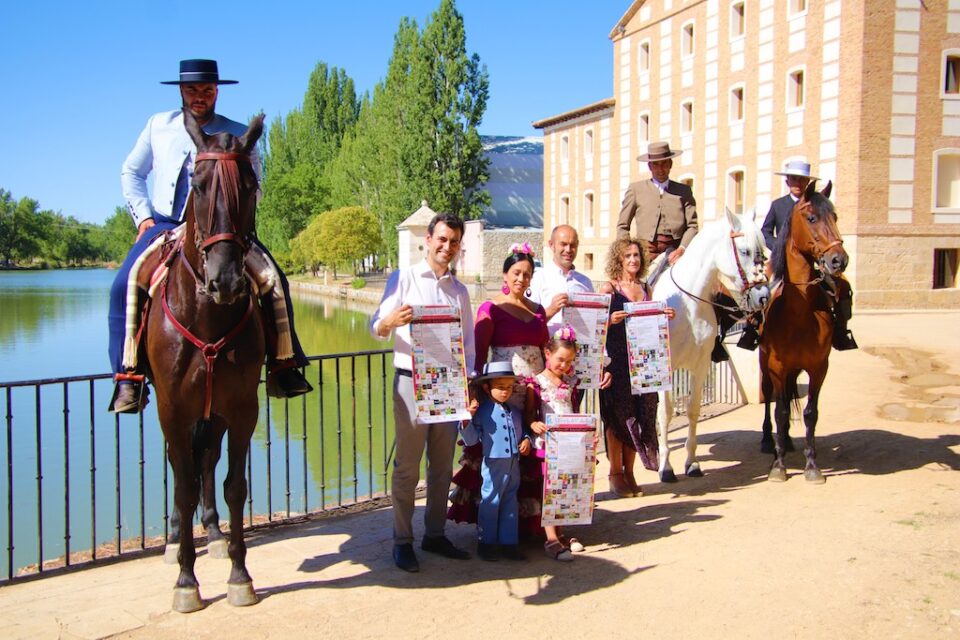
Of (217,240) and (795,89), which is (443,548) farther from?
(795,89)

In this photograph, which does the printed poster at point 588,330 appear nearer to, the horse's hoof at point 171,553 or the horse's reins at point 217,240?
the horse's reins at point 217,240

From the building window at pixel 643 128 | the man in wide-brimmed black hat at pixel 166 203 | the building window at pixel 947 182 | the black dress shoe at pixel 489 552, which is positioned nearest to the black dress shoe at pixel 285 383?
the man in wide-brimmed black hat at pixel 166 203

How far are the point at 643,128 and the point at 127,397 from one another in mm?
34077

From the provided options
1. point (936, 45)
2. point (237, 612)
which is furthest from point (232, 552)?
point (936, 45)

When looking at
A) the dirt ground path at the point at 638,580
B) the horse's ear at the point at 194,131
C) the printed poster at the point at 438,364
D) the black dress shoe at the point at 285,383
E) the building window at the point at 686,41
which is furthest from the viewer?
the building window at the point at 686,41

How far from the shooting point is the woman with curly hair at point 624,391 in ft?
20.2

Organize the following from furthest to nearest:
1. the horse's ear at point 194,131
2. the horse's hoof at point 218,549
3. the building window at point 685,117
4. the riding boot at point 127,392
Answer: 1. the building window at point 685,117
2. the horse's hoof at point 218,549
3. the riding boot at point 127,392
4. the horse's ear at point 194,131

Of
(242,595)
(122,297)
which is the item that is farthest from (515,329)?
(122,297)

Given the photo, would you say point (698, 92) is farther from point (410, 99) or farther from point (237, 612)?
point (237, 612)

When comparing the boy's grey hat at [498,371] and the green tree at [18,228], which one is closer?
the boy's grey hat at [498,371]

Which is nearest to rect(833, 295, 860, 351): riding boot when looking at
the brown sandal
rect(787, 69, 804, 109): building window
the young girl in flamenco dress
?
the brown sandal

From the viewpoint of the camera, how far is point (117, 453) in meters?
5.47

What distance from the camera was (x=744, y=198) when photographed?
97.4 ft

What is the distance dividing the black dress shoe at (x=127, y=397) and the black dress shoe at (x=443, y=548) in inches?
77.7
